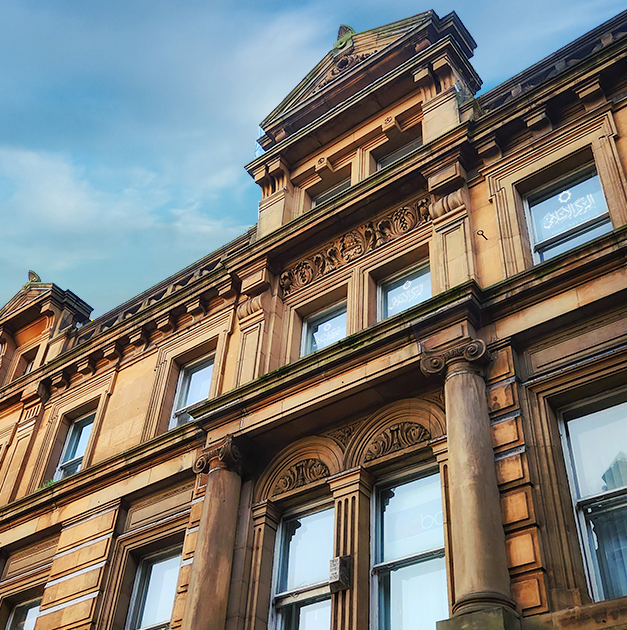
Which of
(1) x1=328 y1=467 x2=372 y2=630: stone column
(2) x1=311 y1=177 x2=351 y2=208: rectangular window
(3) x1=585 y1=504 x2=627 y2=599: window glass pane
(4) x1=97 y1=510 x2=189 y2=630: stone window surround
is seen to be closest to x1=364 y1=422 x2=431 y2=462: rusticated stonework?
(1) x1=328 y1=467 x2=372 y2=630: stone column

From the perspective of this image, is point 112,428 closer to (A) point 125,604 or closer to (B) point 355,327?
(A) point 125,604

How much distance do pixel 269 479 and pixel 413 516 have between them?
3.03 meters

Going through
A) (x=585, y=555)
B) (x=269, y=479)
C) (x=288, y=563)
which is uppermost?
(x=269, y=479)

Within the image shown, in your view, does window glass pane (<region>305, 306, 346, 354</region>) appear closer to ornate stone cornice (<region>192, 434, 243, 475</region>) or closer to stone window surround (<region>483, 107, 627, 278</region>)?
ornate stone cornice (<region>192, 434, 243, 475</region>)

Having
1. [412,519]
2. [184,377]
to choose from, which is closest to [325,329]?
[184,377]

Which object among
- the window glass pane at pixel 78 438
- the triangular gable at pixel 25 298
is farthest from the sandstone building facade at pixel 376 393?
the triangular gable at pixel 25 298

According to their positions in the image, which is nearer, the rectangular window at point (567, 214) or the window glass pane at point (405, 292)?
the rectangular window at point (567, 214)

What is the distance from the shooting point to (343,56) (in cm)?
2077

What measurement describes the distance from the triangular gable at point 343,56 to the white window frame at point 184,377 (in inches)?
272

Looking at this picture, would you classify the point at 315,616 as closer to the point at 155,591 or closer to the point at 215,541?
the point at 215,541

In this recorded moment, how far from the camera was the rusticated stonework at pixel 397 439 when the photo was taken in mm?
12414

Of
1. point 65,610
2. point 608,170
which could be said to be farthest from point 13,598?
point 608,170

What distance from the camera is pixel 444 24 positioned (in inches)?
736

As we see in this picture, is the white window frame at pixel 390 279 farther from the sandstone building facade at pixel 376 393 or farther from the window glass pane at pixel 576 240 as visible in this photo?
the window glass pane at pixel 576 240
